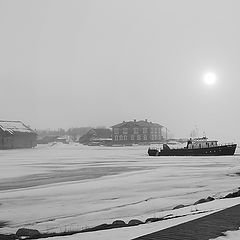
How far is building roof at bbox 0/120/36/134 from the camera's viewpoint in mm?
88062

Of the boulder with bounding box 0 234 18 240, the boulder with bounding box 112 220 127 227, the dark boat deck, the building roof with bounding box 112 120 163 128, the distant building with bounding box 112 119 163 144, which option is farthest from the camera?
the building roof with bounding box 112 120 163 128

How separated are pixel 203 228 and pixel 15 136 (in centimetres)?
8584

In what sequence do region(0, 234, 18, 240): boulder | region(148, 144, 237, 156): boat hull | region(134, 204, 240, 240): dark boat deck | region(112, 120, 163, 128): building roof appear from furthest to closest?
region(112, 120, 163, 128): building roof, region(148, 144, 237, 156): boat hull, region(0, 234, 18, 240): boulder, region(134, 204, 240, 240): dark boat deck

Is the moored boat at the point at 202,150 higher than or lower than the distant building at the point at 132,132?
lower

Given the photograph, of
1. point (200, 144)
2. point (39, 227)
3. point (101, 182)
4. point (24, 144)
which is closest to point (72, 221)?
point (39, 227)

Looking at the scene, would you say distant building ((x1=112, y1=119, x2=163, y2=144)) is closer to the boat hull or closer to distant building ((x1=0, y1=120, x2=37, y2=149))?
distant building ((x1=0, y1=120, x2=37, y2=149))

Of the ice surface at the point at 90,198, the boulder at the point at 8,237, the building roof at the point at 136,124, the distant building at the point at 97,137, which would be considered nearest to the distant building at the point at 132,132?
the building roof at the point at 136,124

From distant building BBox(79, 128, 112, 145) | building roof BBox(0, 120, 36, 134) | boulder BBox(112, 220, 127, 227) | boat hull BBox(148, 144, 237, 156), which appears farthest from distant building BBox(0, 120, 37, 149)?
boulder BBox(112, 220, 127, 227)

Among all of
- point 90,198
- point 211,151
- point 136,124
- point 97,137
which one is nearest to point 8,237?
point 90,198

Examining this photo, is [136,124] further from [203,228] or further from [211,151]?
[203,228]

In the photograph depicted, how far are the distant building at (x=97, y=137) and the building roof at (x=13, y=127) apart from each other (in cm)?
3556

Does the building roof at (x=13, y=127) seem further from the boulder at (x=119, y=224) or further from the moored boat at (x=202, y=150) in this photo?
the boulder at (x=119, y=224)

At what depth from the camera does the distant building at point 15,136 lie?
284ft

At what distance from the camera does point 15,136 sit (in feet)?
294
